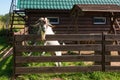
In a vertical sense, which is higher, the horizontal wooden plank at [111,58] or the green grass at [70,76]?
the horizontal wooden plank at [111,58]

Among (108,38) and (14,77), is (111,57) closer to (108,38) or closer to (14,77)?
(108,38)

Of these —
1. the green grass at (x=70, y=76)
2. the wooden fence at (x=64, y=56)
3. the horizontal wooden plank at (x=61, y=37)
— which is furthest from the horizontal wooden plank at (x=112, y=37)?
the green grass at (x=70, y=76)

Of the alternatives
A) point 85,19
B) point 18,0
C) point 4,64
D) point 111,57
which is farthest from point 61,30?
point 111,57

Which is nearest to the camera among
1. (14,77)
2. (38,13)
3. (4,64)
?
(14,77)

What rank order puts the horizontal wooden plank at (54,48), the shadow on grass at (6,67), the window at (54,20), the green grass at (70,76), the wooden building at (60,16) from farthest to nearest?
1. the window at (54,20)
2. the wooden building at (60,16)
3. the shadow on grass at (6,67)
4. the horizontal wooden plank at (54,48)
5. the green grass at (70,76)

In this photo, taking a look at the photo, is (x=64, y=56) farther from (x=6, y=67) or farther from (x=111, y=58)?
(x=6, y=67)

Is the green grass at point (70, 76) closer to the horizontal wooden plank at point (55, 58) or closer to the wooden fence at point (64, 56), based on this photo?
the wooden fence at point (64, 56)

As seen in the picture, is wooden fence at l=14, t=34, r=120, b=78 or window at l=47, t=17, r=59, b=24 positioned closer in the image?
wooden fence at l=14, t=34, r=120, b=78

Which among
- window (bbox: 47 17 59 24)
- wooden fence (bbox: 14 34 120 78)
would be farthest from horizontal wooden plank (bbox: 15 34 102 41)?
window (bbox: 47 17 59 24)

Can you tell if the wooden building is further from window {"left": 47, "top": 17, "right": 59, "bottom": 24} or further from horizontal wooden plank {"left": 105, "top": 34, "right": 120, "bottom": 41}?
horizontal wooden plank {"left": 105, "top": 34, "right": 120, "bottom": 41}

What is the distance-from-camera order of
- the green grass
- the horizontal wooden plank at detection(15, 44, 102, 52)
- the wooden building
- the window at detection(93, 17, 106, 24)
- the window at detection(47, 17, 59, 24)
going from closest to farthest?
the green grass
the horizontal wooden plank at detection(15, 44, 102, 52)
the wooden building
the window at detection(47, 17, 59, 24)
the window at detection(93, 17, 106, 24)

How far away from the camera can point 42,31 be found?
35.0 ft

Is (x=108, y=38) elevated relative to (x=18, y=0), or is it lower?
lower

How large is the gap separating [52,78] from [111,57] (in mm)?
2083
